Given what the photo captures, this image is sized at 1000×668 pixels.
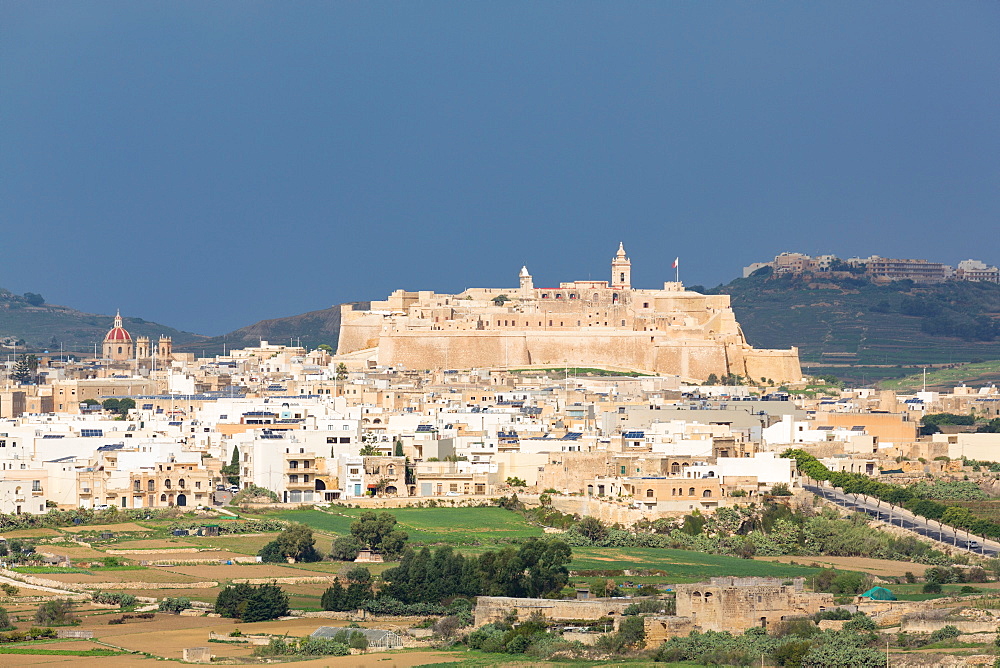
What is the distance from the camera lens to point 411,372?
77312 millimetres

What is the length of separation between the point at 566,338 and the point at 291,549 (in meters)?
47.3

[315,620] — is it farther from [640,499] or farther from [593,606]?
[640,499]

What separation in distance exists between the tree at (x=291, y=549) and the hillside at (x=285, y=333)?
76.5 m

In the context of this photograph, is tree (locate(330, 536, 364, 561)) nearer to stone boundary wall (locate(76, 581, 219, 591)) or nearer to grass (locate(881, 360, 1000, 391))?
stone boundary wall (locate(76, 581, 219, 591))

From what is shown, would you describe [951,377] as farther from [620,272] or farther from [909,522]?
[909,522]

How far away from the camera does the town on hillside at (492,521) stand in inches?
1173

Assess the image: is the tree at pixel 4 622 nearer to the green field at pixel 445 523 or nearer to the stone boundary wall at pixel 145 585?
the stone boundary wall at pixel 145 585

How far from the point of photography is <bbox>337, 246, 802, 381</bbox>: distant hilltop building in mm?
82812

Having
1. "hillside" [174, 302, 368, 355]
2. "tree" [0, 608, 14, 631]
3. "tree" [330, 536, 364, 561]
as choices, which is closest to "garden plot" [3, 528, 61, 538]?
"tree" [330, 536, 364, 561]

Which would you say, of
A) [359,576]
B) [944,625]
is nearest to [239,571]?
[359,576]

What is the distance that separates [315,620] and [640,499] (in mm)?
13601

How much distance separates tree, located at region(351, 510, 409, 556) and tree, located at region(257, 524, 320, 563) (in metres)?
0.93

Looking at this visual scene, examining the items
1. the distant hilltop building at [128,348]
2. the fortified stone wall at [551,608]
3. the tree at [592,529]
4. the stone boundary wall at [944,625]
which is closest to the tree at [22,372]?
the distant hilltop building at [128,348]

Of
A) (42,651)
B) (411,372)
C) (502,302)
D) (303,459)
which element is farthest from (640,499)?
(502,302)
